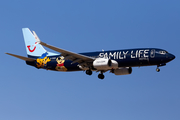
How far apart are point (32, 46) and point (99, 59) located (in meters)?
15.8

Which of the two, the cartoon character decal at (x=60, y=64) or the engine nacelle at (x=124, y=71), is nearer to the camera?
the cartoon character decal at (x=60, y=64)

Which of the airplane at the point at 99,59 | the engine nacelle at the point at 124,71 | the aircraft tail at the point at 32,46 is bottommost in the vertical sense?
the engine nacelle at the point at 124,71

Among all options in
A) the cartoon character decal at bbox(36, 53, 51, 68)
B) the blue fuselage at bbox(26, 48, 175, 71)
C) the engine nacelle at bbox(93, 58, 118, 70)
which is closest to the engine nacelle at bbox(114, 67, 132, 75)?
the blue fuselage at bbox(26, 48, 175, 71)

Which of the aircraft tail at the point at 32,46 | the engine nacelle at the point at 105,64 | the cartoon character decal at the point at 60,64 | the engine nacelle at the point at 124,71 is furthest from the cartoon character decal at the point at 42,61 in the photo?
the engine nacelle at the point at 124,71

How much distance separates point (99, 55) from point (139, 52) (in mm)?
6642

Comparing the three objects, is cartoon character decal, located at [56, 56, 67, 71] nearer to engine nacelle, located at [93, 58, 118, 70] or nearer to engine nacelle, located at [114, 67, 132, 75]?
engine nacelle, located at [93, 58, 118, 70]

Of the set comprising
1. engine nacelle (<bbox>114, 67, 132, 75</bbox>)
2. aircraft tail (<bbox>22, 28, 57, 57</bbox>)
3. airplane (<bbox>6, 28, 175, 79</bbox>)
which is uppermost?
aircraft tail (<bbox>22, 28, 57, 57</bbox>)

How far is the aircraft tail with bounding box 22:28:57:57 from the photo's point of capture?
2387 inches

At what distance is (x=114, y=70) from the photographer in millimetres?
57500

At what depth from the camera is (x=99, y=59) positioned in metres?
52.3

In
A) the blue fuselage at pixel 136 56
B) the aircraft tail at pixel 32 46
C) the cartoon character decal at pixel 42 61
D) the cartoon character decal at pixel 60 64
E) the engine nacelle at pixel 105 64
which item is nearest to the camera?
the blue fuselage at pixel 136 56

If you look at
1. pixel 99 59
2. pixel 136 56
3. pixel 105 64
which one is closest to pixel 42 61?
pixel 99 59

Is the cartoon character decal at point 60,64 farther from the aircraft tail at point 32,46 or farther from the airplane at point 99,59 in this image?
the aircraft tail at point 32,46

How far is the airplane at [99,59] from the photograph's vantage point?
50094 mm
